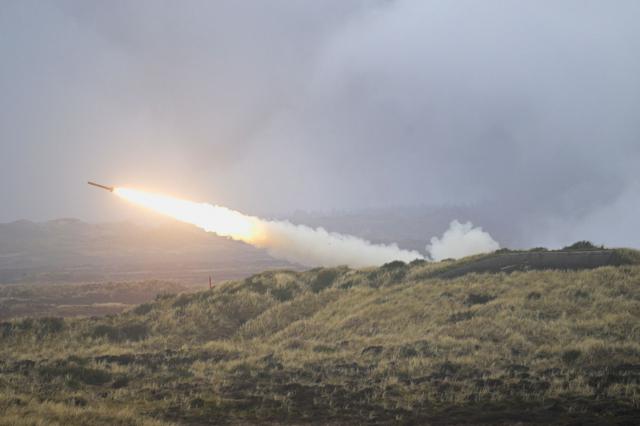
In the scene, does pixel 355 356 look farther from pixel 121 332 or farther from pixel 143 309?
pixel 143 309

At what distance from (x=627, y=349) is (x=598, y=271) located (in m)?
13.6

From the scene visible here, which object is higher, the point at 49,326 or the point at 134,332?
the point at 49,326

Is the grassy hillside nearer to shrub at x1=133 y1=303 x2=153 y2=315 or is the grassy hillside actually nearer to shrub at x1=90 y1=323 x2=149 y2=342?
shrub at x1=90 y1=323 x2=149 y2=342

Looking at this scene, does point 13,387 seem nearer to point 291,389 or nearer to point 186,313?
point 291,389

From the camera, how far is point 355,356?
89.6 feet

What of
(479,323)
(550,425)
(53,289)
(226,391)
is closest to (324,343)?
(479,323)

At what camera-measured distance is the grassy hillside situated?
18.8m

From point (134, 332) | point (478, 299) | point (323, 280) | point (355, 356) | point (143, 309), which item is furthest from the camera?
point (323, 280)

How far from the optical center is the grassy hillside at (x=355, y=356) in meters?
18.8

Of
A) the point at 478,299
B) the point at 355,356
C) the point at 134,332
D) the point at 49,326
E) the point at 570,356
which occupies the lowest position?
the point at 134,332

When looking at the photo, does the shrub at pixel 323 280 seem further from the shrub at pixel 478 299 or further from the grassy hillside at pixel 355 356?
the shrub at pixel 478 299

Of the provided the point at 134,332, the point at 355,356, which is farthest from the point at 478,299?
the point at 134,332

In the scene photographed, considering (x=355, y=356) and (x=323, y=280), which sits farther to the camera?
(x=323, y=280)

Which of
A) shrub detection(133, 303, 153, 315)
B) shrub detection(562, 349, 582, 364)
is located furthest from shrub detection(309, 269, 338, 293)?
shrub detection(562, 349, 582, 364)
